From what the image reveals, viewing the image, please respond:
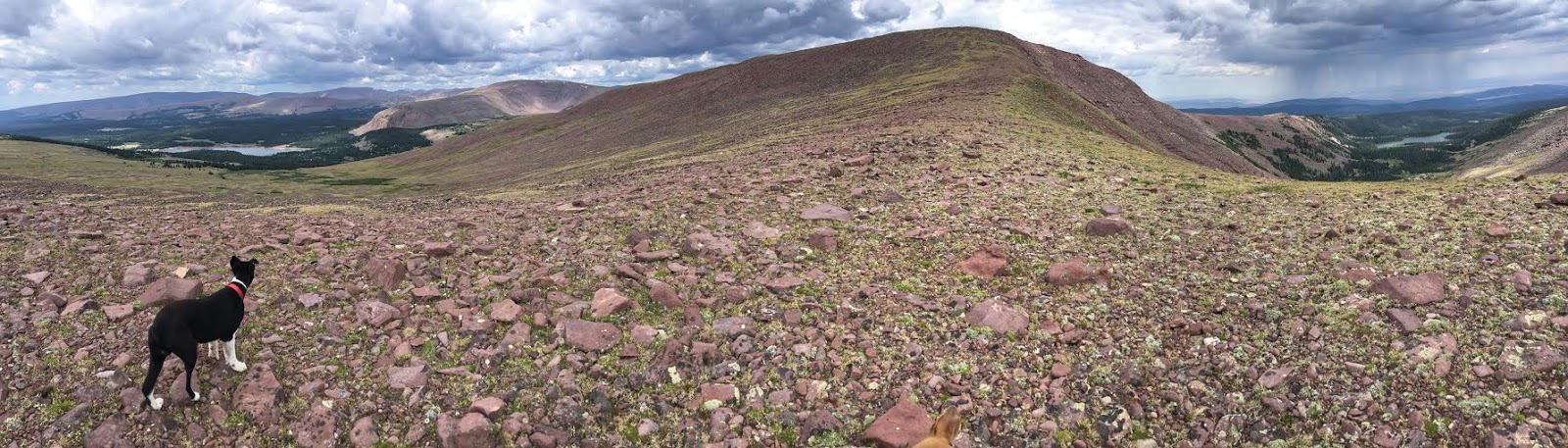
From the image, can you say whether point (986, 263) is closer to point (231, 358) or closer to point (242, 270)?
point (231, 358)

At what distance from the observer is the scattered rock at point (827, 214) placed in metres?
18.9

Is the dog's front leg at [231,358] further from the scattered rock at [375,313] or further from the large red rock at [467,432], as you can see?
the large red rock at [467,432]

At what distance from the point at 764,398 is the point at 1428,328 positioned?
32.8ft

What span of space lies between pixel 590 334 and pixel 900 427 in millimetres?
5631

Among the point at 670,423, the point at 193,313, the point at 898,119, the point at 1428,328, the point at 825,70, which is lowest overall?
the point at 670,423

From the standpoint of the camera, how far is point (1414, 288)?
37.2 feet

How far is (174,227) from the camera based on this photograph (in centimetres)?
1903

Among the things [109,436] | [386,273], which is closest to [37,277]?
[386,273]

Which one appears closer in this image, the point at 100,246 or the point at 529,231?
the point at 100,246

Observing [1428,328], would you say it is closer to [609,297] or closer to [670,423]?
[670,423]

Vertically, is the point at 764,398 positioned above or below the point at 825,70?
below

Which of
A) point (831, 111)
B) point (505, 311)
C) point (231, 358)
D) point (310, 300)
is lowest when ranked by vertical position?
point (505, 311)

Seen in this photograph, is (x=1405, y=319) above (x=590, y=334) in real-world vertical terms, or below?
above

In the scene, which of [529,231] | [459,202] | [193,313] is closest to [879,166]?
[529,231]
